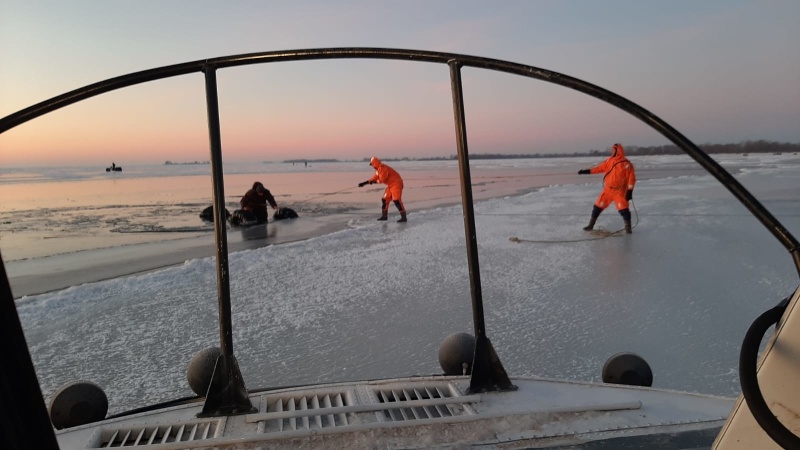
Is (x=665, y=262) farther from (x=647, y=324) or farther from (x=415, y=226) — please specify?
(x=415, y=226)

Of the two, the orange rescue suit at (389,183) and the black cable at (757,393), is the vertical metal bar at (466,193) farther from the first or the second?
the orange rescue suit at (389,183)

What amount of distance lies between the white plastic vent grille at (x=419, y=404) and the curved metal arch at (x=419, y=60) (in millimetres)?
1019

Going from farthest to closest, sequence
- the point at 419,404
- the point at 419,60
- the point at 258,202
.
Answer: the point at 258,202
the point at 419,60
the point at 419,404

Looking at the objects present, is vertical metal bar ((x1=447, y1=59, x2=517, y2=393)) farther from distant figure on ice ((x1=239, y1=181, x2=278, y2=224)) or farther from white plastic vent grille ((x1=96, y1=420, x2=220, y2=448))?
distant figure on ice ((x1=239, y1=181, x2=278, y2=224))

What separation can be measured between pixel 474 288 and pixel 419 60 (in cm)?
84

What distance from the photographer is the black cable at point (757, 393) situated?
26.8 inches

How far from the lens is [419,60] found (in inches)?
78.4

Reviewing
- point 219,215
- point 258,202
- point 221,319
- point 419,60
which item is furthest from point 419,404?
point 258,202

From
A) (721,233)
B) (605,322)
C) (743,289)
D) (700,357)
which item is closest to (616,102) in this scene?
(700,357)

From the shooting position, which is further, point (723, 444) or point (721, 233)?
point (721, 233)

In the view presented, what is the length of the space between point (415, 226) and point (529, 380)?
26.2 feet

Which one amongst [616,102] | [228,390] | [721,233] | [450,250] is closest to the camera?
[616,102]

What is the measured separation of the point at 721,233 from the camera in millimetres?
8023

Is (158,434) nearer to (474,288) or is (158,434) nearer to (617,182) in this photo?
(474,288)
